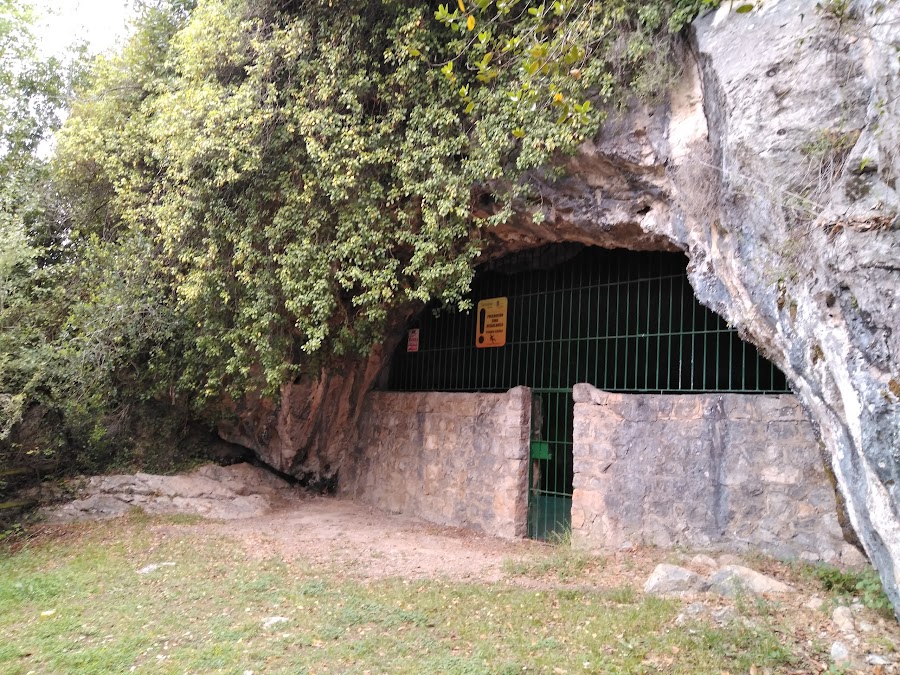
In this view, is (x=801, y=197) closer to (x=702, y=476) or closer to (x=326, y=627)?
(x=702, y=476)

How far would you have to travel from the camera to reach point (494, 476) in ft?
25.5

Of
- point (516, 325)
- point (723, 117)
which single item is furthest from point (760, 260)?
point (516, 325)

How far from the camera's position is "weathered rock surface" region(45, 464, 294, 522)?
8.22 meters

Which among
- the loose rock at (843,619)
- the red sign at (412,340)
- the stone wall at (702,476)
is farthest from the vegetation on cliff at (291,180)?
the loose rock at (843,619)

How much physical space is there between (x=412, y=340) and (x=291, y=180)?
11.3 feet

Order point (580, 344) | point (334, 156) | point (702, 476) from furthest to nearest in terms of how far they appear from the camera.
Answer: point (580, 344) < point (334, 156) < point (702, 476)

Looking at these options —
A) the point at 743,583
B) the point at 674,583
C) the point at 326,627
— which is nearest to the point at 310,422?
the point at 326,627

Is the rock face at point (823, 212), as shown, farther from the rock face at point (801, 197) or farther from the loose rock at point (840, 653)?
the loose rock at point (840, 653)

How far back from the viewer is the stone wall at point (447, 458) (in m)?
7.60

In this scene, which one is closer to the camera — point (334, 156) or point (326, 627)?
point (326, 627)

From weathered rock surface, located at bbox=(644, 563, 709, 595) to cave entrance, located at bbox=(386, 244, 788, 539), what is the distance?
211 centimetres

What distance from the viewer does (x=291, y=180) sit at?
7250 millimetres

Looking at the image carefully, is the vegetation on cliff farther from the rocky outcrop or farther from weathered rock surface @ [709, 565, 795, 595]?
weathered rock surface @ [709, 565, 795, 595]

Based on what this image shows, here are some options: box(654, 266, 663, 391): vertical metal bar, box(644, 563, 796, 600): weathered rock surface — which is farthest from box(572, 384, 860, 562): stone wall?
box(644, 563, 796, 600): weathered rock surface
